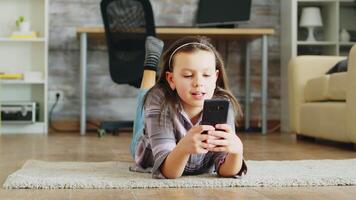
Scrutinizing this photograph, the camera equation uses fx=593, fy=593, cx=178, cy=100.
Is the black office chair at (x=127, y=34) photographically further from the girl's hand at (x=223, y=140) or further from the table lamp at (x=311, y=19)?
the girl's hand at (x=223, y=140)

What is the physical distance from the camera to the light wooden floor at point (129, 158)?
1.44 meters

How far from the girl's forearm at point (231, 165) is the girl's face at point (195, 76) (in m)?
0.17

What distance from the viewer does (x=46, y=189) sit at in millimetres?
1528

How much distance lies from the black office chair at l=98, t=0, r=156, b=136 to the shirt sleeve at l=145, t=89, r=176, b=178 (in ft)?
7.48

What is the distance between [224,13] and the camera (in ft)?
14.8

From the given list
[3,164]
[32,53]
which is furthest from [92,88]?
[3,164]

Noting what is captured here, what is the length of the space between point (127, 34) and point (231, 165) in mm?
2432

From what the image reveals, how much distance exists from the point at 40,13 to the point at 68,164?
9.22 ft

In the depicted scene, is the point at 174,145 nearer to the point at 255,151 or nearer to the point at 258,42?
the point at 255,151

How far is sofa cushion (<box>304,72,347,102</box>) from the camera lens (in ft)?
10.3

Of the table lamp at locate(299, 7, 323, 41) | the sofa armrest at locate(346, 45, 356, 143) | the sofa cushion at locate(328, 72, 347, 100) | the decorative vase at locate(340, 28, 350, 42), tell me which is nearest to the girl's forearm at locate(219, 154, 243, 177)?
the sofa armrest at locate(346, 45, 356, 143)

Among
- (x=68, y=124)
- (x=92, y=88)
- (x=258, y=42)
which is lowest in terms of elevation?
(x=68, y=124)

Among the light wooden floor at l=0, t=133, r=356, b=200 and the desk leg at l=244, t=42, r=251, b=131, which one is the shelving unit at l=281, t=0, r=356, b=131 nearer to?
the desk leg at l=244, t=42, r=251, b=131

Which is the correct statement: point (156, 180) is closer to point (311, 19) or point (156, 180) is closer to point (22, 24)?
point (22, 24)
